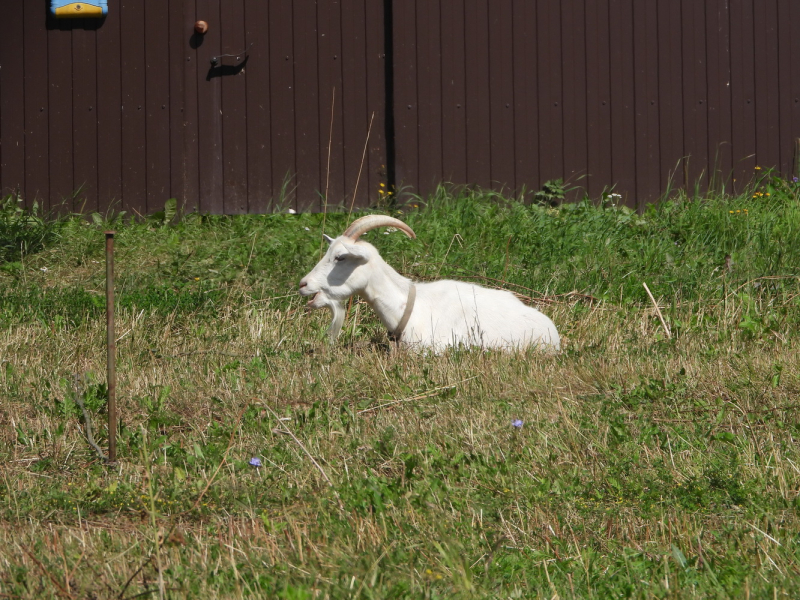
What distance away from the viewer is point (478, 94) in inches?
365

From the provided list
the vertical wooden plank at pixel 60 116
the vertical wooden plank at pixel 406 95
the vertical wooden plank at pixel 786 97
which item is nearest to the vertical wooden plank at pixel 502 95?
the vertical wooden plank at pixel 406 95

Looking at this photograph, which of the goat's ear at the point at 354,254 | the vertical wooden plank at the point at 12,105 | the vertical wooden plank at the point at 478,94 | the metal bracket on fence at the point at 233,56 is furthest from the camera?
the vertical wooden plank at the point at 478,94

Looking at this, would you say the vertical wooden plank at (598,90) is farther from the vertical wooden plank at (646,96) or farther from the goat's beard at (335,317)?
the goat's beard at (335,317)

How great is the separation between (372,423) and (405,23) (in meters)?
6.16

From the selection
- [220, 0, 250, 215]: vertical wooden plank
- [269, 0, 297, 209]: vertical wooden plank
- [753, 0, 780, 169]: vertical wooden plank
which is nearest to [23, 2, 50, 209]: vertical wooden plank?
[220, 0, 250, 215]: vertical wooden plank

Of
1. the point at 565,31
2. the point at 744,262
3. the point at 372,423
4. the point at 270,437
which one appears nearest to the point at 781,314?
the point at 744,262

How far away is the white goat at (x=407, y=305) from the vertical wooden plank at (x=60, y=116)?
180 inches

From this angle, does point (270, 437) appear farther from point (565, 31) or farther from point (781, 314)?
point (565, 31)

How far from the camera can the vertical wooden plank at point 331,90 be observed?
9.09 meters

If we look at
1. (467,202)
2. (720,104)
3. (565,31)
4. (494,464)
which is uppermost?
(565,31)

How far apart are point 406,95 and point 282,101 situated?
4.10 feet

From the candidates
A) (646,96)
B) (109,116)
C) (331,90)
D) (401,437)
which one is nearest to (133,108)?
(109,116)

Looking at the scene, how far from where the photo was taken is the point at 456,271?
687 centimetres

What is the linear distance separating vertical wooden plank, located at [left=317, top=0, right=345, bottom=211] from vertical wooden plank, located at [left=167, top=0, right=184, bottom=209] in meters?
1.31
